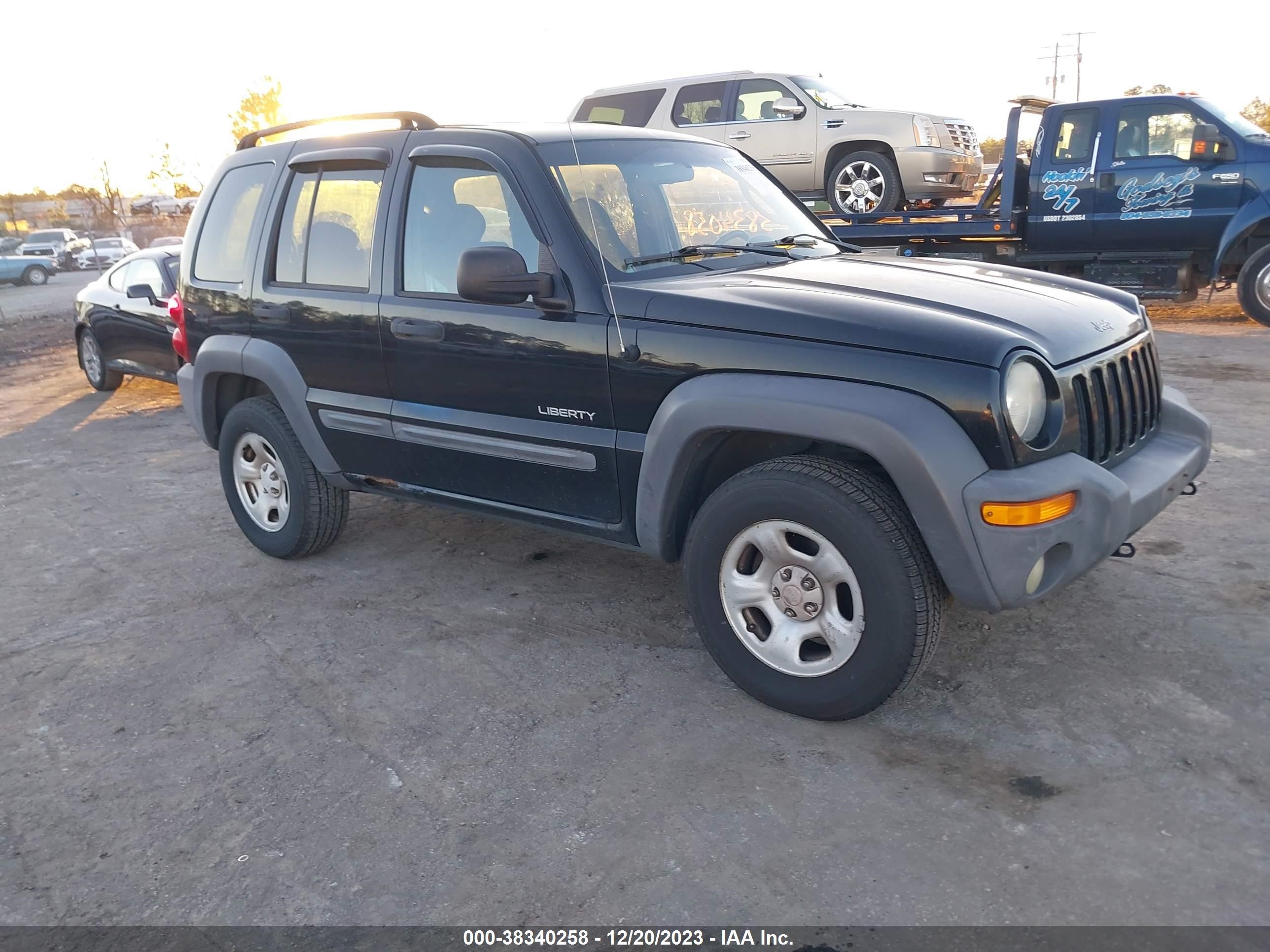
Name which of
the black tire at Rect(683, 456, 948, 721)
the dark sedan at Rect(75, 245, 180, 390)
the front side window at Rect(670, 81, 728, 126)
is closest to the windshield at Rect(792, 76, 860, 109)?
the front side window at Rect(670, 81, 728, 126)

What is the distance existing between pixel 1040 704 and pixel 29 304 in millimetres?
27167

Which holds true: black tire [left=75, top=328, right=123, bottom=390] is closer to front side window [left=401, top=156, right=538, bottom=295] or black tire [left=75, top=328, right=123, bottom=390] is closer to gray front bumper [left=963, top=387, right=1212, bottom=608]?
front side window [left=401, top=156, right=538, bottom=295]

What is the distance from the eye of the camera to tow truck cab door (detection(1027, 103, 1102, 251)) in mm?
10555

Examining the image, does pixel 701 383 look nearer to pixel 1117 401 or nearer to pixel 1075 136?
pixel 1117 401

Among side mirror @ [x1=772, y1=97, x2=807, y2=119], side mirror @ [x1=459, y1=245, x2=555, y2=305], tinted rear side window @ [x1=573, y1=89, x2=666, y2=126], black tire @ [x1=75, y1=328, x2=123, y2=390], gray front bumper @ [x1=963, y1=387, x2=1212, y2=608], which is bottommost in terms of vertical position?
black tire @ [x1=75, y1=328, x2=123, y2=390]

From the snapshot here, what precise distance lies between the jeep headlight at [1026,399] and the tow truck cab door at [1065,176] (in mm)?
8658

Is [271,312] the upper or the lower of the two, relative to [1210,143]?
lower

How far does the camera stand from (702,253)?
401 cm

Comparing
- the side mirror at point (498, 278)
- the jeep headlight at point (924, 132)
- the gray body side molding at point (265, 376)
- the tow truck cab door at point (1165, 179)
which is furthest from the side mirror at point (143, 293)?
the tow truck cab door at point (1165, 179)

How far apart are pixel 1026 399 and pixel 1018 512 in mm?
363

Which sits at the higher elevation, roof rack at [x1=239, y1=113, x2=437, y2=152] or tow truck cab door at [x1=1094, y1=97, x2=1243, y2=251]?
roof rack at [x1=239, y1=113, x2=437, y2=152]

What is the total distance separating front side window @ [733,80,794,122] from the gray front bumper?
9227 mm

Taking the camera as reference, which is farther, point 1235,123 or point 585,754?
point 1235,123

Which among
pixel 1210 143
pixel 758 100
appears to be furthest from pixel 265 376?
pixel 1210 143
